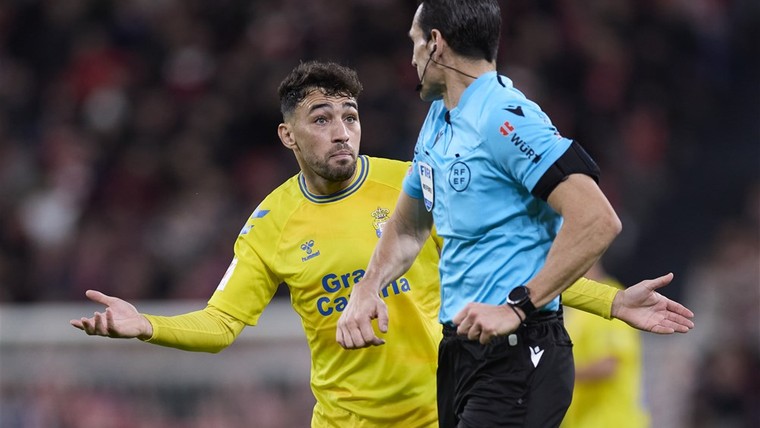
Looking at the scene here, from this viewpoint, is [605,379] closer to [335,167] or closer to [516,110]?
[335,167]

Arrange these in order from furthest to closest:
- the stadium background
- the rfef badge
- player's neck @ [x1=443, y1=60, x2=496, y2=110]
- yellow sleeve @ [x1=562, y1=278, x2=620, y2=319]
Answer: the stadium background → yellow sleeve @ [x1=562, y1=278, x2=620, y2=319] → the rfef badge → player's neck @ [x1=443, y1=60, x2=496, y2=110]

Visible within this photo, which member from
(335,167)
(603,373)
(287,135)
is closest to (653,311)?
(335,167)

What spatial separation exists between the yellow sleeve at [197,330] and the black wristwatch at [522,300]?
64.3 inches

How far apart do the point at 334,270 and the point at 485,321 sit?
66.8 inches

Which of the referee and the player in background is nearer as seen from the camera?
→ the referee

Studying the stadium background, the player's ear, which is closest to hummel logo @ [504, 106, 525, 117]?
the player's ear

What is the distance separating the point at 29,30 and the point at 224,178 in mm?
3543

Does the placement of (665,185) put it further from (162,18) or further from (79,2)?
(79,2)

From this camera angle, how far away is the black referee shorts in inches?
169

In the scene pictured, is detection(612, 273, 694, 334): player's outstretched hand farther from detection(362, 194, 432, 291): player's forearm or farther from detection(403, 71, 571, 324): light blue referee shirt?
detection(362, 194, 432, 291): player's forearm

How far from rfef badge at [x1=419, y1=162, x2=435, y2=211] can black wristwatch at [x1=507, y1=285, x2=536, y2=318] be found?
61 cm

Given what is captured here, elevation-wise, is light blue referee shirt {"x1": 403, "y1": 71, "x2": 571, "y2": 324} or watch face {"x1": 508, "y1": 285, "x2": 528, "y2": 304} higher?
light blue referee shirt {"x1": 403, "y1": 71, "x2": 571, "y2": 324}

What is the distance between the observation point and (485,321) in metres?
3.99

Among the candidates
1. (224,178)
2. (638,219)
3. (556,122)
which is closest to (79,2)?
(224,178)
